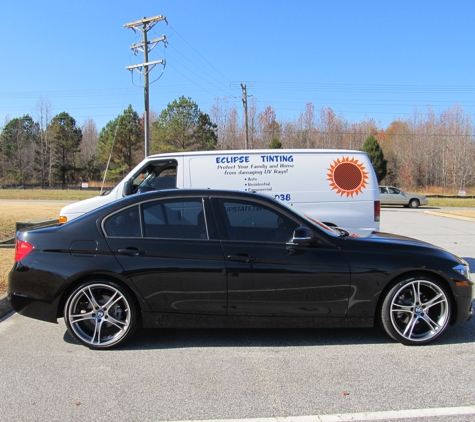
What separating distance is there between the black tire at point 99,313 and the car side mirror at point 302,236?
5.53 feet

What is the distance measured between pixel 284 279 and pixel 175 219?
48.2 inches

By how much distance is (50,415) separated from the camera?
113 inches

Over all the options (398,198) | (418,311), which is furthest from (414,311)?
(398,198)

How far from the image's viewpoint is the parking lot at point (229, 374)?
116 inches

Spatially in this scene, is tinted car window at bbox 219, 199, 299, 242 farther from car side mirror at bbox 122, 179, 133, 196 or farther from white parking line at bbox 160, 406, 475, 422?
car side mirror at bbox 122, 179, 133, 196

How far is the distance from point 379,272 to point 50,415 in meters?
2.98

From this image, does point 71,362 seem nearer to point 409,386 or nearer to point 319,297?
point 319,297

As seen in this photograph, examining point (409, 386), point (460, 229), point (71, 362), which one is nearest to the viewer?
point (409, 386)

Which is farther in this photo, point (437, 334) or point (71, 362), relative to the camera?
point (437, 334)

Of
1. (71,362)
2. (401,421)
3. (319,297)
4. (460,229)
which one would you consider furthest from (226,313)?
(460,229)

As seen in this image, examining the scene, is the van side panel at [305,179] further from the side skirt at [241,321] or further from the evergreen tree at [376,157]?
the evergreen tree at [376,157]

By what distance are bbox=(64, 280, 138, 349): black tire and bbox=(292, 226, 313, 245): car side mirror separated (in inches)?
66.4

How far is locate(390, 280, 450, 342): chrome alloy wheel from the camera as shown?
402cm

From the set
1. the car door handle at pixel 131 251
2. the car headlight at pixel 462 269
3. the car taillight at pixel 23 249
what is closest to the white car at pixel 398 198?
the car headlight at pixel 462 269
